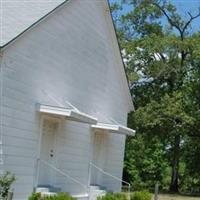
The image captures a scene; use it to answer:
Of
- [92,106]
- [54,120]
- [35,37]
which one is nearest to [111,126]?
[92,106]

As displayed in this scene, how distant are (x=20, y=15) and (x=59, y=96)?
127 inches

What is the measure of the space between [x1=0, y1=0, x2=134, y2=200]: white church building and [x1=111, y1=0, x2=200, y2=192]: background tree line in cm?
1546

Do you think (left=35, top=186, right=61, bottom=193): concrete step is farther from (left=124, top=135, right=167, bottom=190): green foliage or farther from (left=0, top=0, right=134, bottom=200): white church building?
(left=124, top=135, right=167, bottom=190): green foliage

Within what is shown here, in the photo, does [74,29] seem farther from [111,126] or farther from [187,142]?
[187,142]

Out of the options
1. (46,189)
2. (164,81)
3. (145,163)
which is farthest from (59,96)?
(145,163)

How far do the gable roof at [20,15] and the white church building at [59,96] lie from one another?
30 mm

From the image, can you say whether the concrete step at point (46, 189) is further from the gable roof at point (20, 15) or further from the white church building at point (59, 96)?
the gable roof at point (20, 15)

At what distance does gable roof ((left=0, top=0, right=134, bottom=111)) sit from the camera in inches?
583

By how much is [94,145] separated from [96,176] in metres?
1.39

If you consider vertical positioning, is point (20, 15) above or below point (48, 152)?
above

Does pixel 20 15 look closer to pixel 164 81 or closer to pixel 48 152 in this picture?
pixel 48 152

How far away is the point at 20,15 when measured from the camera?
1600 centimetres

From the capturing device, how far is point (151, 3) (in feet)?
143

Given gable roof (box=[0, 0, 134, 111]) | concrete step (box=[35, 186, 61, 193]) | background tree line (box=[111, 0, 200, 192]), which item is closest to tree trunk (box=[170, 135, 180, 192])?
background tree line (box=[111, 0, 200, 192])
